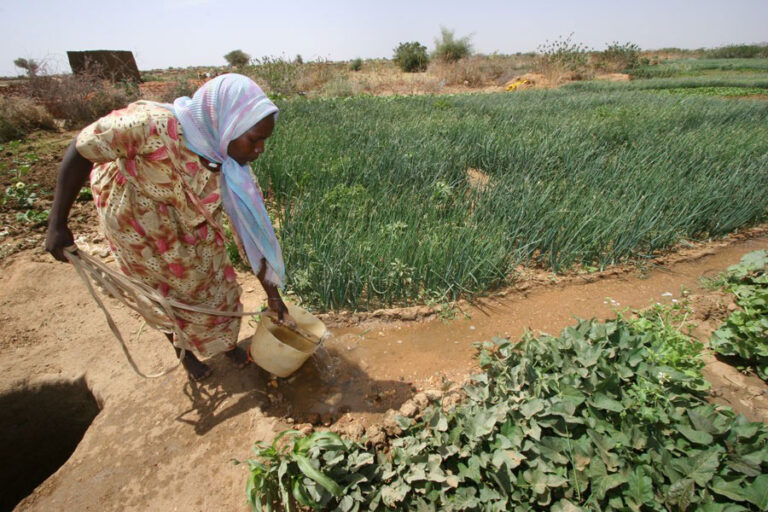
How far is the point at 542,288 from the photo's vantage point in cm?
277

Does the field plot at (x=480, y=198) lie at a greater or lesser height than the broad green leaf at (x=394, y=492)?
greater

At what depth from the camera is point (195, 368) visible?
2027 mm

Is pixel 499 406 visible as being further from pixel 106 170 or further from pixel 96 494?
pixel 106 170

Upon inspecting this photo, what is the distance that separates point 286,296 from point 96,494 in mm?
1318

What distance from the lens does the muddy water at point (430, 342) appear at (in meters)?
1.95

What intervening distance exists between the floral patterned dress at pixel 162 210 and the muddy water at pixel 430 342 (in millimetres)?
594

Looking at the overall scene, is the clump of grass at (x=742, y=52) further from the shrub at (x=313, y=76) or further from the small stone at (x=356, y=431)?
the small stone at (x=356, y=431)

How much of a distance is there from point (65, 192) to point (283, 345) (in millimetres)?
984

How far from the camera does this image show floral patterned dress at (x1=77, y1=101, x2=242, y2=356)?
50.9 inches

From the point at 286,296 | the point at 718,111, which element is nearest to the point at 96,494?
the point at 286,296

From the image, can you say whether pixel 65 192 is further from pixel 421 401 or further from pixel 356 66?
pixel 356 66

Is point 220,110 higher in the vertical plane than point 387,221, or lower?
higher

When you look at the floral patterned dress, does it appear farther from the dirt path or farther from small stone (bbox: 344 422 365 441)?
small stone (bbox: 344 422 365 441)

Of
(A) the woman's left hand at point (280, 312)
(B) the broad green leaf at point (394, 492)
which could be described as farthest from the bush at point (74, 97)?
(B) the broad green leaf at point (394, 492)
